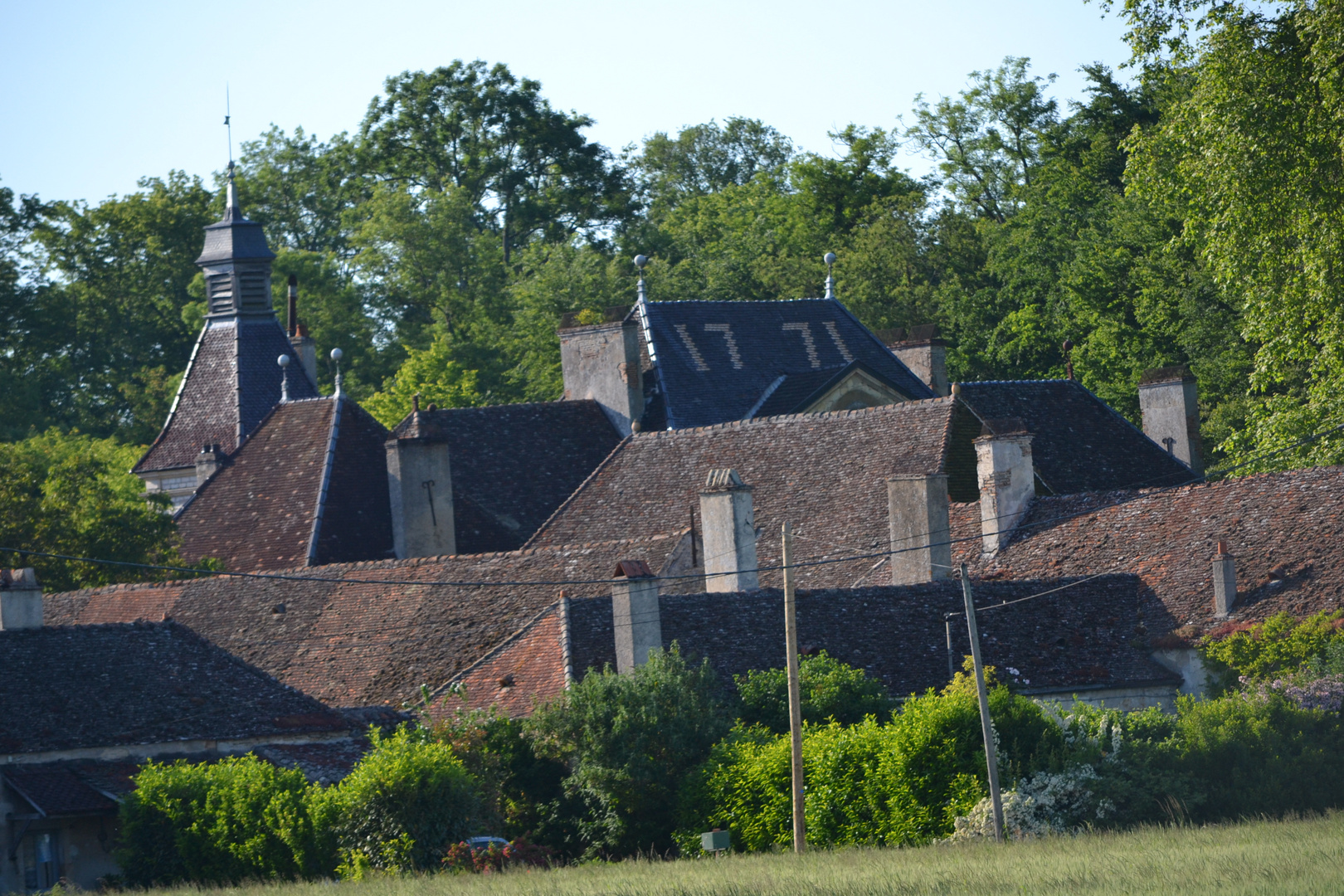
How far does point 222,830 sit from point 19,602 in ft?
25.6

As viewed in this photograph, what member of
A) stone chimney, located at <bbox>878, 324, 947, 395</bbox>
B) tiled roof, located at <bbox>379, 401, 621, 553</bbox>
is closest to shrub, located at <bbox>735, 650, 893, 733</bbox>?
tiled roof, located at <bbox>379, 401, 621, 553</bbox>

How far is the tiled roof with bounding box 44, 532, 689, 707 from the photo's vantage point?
34.7 metres

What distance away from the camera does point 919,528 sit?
35.5m

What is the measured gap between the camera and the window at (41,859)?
28.3 m

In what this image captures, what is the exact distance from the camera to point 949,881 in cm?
2186

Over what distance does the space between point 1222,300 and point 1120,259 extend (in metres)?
4.75

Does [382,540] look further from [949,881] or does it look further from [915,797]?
[949,881]

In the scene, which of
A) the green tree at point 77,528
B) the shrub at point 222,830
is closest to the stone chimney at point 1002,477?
the shrub at point 222,830

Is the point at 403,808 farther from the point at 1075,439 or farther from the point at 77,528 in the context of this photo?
the point at 1075,439

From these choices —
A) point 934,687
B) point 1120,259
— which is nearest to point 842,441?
point 934,687

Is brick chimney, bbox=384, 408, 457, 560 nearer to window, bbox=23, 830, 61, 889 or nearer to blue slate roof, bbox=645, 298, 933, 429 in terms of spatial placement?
blue slate roof, bbox=645, 298, 933, 429

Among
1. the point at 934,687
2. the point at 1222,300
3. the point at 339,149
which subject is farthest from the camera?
the point at 339,149

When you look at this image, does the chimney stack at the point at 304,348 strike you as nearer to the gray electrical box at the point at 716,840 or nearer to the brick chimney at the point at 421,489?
the brick chimney at the point at 421,489

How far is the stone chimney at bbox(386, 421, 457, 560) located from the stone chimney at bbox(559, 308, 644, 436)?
562 centimetres
